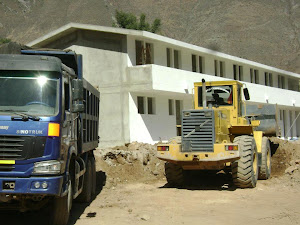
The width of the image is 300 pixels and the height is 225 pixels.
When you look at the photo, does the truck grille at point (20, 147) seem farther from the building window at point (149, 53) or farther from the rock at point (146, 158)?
the building window at point (149, 53)

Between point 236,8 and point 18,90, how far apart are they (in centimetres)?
8853

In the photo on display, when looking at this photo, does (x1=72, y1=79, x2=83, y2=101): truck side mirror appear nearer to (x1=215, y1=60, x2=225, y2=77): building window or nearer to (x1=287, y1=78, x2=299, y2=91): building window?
(x1=215, y1=60, x2=225, y2=77): building window

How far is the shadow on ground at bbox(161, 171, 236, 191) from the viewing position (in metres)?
13.5

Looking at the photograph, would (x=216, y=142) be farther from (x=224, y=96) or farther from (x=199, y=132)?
(x=224, y=96)

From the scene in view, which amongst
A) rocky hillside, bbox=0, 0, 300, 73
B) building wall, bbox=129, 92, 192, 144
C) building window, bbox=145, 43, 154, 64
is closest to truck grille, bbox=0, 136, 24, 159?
building wall, bbox=129, 92, 192, 144

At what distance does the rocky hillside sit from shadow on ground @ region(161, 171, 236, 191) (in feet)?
206

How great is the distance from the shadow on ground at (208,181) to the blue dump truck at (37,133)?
6.05 m

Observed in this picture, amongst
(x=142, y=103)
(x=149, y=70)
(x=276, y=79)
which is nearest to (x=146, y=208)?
(x=149, y=70)

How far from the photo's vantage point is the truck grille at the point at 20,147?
7.02 meters

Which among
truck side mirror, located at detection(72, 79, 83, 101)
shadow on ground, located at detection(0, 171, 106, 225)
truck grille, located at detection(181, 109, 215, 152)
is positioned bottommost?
shadow on ground, located at detection(0, 171, 106, 225)

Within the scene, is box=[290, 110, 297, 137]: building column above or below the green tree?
below

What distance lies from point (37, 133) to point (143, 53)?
1646 cm

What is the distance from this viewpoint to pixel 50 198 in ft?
25.7

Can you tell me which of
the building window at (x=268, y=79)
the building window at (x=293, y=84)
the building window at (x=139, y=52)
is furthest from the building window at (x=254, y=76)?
the building window at (x=139, y=52)
